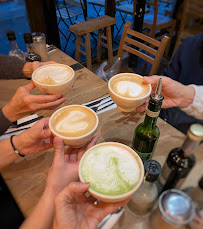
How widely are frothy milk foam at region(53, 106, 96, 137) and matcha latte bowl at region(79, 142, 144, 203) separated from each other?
16 cm

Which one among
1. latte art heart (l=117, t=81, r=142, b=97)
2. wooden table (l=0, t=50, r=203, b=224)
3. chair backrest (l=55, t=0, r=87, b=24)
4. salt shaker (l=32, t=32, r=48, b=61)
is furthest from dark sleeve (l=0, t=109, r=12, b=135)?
chair backrest (l=55, t=0, r=87, b=24)

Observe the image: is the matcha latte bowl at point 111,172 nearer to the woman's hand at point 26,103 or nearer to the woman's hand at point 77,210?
the woman's hand at point 77,210

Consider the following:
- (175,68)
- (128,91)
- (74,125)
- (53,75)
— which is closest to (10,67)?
(53,75)

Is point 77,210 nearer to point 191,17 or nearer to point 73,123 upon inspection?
point 73,123

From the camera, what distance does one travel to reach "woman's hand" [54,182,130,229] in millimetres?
661

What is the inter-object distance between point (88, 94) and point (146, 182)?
886mm

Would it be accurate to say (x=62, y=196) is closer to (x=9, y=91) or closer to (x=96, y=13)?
(x=9, y=91)

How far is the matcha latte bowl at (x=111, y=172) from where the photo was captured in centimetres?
62

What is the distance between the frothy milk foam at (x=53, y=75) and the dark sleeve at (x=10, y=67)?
400mm

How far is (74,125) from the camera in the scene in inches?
35.9


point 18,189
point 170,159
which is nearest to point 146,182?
point 170,159

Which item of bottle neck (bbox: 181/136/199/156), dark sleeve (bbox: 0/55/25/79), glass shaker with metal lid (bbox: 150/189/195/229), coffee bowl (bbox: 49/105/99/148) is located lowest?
dark sleeve (bbox: 0/55/25/79)

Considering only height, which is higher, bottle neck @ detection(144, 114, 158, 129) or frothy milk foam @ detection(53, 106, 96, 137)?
bottle neck @ detection(144, 114, 158, 129)

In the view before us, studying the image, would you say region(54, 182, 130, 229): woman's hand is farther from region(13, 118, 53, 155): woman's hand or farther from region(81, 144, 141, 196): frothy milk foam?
region(13, 118, 53, 155): woman's hand
